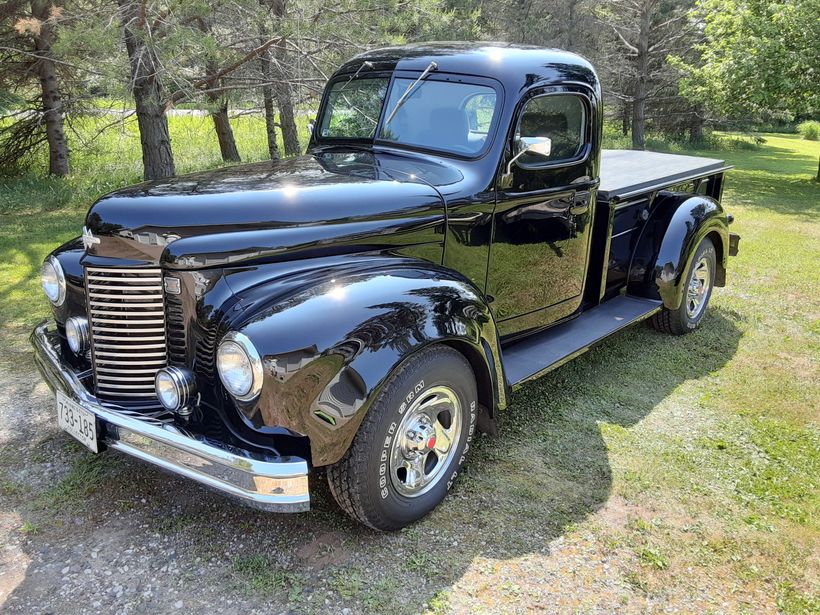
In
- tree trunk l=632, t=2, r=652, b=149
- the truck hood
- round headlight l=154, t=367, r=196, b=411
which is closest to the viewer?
round headlight l=154, t=367, r=196, b=411

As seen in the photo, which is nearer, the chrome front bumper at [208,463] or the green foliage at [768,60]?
the chrome front bumper at [208,463]

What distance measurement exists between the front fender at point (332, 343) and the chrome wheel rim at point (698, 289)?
10.8ft

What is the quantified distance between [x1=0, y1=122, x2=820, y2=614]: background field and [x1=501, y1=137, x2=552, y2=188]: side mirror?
1406 millimetres

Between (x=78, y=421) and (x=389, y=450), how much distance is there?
132 centimetres

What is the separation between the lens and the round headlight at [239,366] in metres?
2.39

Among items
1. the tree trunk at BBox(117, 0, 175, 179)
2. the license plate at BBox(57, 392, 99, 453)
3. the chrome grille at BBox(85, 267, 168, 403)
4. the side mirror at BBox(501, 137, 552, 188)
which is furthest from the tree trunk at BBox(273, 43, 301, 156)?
the license plate at BBox(57, 392, 99, 453)

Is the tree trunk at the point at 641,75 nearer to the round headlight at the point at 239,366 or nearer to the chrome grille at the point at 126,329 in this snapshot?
the chrome grille at the point at 126,329

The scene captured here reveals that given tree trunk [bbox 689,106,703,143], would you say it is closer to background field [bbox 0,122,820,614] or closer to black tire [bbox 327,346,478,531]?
background field [bbox 0,122,820,614]

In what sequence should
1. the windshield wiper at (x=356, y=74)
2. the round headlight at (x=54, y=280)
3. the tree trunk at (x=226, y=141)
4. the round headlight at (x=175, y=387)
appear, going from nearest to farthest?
the round headlight at (x=175, y=387) → the round headlight at (x=54, y=280) → the windshield wiper at (x=356, y=74) → the tree trunk at (x=226, y=141)

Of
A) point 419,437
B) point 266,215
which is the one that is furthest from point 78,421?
point 419,437

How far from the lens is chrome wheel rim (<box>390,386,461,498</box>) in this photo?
2.80 m

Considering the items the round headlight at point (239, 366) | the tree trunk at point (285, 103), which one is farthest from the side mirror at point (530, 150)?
the tree trunk at point (285, 103)

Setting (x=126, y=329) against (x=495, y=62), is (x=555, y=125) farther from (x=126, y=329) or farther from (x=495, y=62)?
(x=126, y=329)

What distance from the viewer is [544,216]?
3857 millimetres
